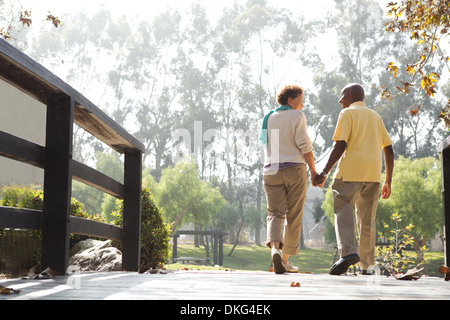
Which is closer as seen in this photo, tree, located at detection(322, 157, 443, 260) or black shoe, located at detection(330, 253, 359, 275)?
black shoe, located at detection(330, 253, 359, 275)

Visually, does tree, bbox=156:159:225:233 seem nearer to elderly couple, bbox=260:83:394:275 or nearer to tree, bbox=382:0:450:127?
tree, bbox=382:0:450:127

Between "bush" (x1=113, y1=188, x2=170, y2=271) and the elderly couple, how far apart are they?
1.59m

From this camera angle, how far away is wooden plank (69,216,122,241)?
10.9ft

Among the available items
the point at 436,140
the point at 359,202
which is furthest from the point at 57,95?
the point at 436,140

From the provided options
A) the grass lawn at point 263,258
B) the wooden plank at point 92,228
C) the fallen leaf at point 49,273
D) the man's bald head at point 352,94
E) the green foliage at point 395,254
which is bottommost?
the grass lawn at point 263,258

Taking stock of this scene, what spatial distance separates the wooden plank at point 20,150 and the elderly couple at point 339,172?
6.18 ft

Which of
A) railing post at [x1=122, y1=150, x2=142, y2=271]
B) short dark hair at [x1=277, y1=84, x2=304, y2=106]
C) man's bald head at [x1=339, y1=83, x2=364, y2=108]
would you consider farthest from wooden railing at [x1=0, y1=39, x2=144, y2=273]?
man's bald head at [x1=339, y1=83, x2=364, y2=108]

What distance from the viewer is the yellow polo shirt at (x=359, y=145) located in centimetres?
436

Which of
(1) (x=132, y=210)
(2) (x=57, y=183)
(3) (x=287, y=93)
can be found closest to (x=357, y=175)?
(3) (x=287, y=93)

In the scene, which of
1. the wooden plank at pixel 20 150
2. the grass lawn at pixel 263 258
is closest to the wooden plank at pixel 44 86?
the wooden plank at pixel 20 150

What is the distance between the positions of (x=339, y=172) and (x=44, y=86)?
2301mm

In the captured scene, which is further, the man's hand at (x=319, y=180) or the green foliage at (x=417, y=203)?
the green foliage at (x=417, y=203)

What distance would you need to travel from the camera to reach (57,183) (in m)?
3.17

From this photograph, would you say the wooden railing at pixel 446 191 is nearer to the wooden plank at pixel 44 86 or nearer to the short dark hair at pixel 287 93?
the short dark hair at pixel 287 93
